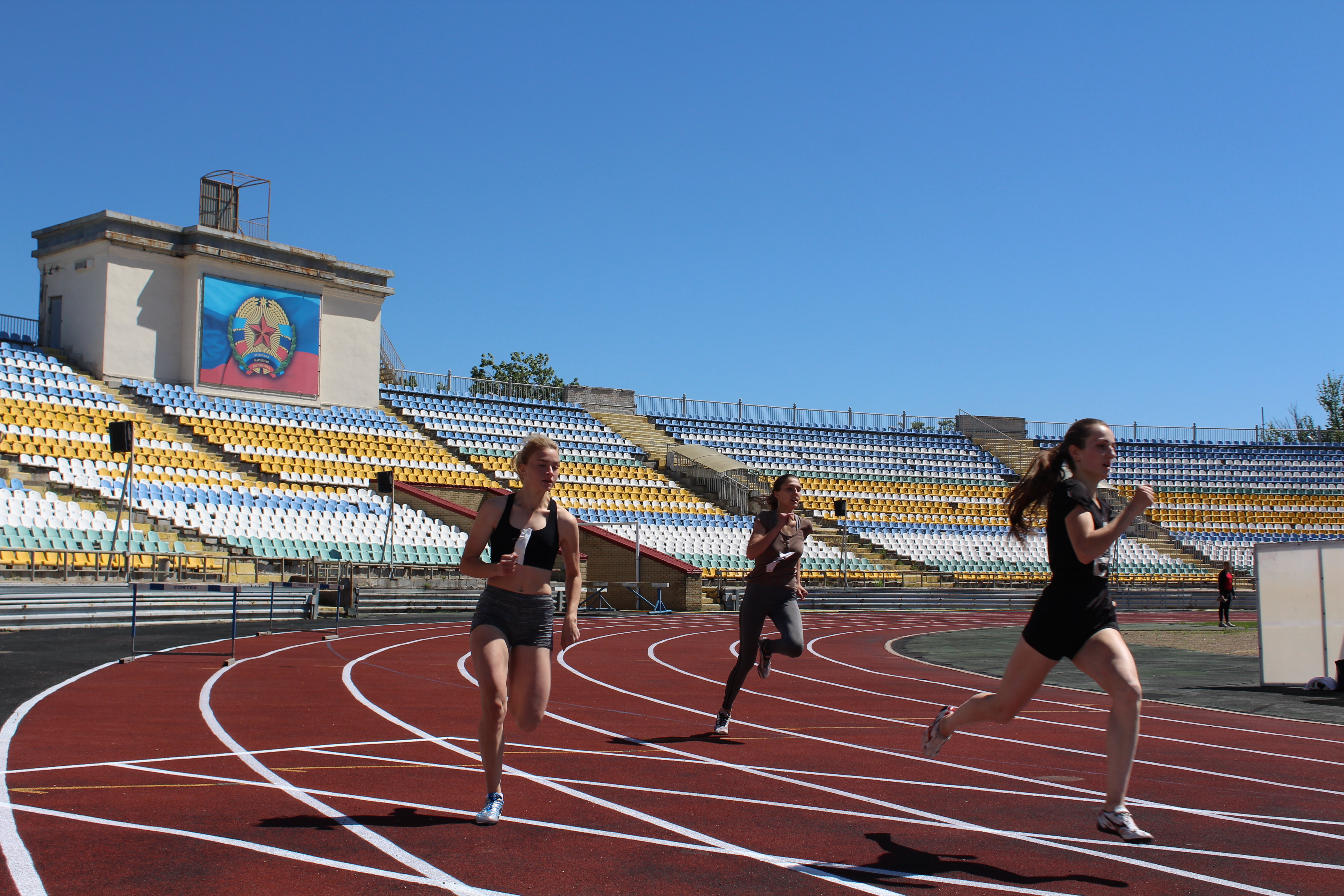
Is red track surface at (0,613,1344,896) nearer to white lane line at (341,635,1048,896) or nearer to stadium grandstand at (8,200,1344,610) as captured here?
white lane line at (341,635,1048,896)

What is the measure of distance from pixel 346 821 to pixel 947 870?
284 cm

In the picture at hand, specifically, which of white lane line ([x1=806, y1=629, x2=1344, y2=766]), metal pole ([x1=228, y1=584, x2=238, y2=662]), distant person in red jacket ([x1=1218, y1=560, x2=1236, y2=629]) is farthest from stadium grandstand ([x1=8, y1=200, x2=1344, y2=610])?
white lane line ([x1=806, y1=629, x2=1344, y2=766])

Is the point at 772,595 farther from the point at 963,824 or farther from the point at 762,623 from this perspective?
the point at 963,824

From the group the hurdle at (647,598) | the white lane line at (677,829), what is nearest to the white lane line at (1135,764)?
the white lane line at (677,829)

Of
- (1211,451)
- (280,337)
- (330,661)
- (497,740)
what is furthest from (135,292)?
(1211,451)

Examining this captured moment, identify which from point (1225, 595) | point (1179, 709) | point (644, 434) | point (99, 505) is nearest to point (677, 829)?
point (1179, 709)

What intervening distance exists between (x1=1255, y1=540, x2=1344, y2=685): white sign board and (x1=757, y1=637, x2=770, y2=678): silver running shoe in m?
7.47

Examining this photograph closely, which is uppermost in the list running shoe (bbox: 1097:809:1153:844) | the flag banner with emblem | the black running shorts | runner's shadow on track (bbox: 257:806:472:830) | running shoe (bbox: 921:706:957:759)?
the flag banner with emblem

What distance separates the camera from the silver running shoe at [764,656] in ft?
28.9

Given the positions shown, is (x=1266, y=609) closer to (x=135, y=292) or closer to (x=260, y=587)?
(x=260, y=587)

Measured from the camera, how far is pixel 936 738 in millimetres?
6188

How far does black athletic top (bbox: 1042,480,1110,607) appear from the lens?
550 centimetres

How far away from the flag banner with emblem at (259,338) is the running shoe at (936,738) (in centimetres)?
3494

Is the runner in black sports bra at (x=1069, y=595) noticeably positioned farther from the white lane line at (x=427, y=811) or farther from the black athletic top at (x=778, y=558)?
the black athletic top at (x=778, y=558)
